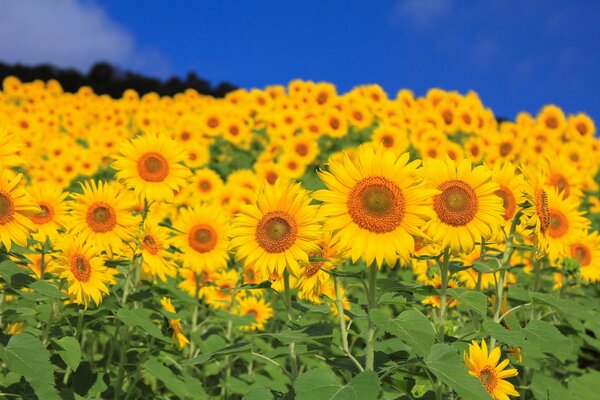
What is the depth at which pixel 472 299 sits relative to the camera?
3566 millimetres

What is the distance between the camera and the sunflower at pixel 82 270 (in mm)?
4410

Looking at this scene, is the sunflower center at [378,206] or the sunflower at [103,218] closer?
the sunflower center at [378,206]

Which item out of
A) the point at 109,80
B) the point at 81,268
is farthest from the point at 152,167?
the point at 109,80

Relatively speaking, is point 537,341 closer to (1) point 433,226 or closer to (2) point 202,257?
(1) point 433,226

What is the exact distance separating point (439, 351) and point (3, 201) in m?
2.46

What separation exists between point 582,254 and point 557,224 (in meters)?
1.45

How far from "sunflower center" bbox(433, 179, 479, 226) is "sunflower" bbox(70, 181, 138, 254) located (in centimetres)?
222

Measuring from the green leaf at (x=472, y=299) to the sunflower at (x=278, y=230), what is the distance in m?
0.73

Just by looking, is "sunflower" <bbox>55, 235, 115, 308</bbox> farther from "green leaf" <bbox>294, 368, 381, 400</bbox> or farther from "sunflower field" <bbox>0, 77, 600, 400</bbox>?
"green leaf" <bbox>294, 368, 381, 400</bbox>

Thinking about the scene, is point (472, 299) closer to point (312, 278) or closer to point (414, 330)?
point (414, 330)

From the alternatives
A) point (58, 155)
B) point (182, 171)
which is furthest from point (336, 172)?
point (58, 155)

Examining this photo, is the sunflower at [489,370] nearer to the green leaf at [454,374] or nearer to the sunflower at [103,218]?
the green leaf at [454,374]

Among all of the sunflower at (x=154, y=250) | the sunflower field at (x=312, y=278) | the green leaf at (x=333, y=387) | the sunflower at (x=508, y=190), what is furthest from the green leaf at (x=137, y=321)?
the sunflower at (x=508, y=190)

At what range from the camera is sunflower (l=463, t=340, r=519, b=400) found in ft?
12.5
